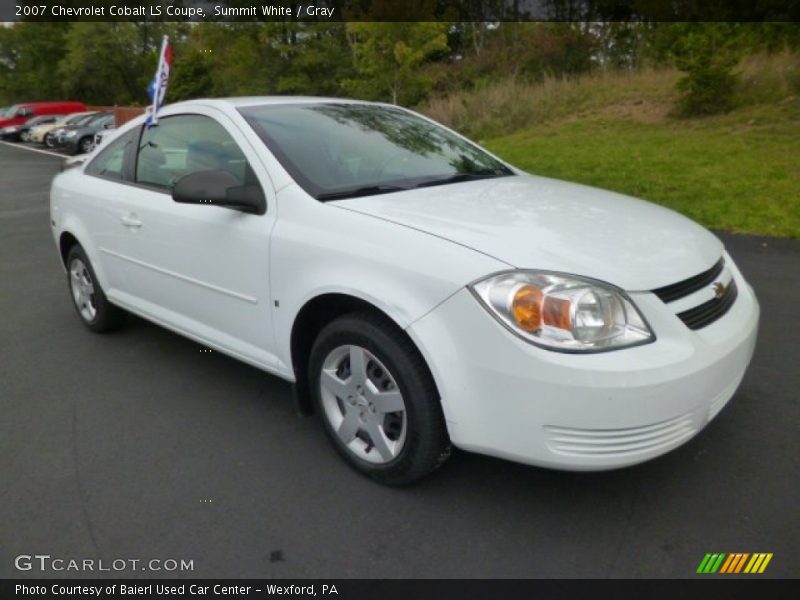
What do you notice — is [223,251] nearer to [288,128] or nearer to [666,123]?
[288,128]

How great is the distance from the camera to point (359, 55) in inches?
845

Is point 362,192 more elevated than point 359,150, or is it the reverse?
point 359,150

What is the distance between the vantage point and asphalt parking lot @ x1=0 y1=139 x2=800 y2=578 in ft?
7.99

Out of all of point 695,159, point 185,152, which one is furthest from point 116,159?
point 695,159

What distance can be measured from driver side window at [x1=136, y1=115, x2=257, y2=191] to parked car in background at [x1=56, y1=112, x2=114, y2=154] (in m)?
21.6

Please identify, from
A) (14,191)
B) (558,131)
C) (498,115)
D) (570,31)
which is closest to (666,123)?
Answer: (558,131)

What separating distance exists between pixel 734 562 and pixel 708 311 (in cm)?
91

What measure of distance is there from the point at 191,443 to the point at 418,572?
143cm

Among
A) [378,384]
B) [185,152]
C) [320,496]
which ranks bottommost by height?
[320,496]

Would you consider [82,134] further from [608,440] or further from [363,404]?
[608,440]

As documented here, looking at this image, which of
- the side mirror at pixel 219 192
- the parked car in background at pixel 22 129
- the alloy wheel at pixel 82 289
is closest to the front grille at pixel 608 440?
the side mirror at pixel 219 192

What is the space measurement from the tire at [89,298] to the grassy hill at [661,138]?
20.9 ft

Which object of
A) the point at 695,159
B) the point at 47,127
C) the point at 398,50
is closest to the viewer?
the point at 695,159
